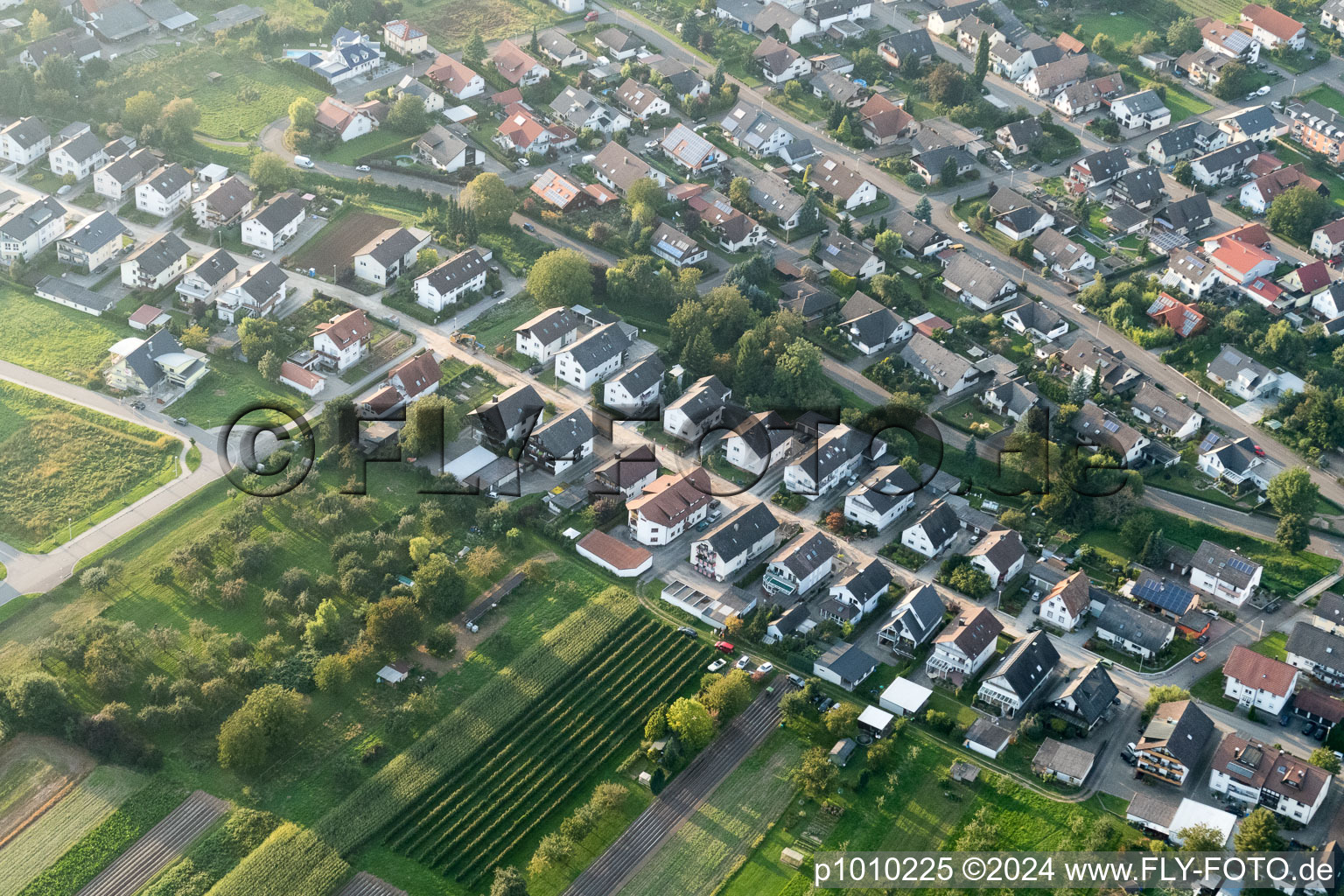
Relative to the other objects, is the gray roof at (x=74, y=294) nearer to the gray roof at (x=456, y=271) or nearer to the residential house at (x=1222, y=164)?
the gray roof at (x=456, y=271)

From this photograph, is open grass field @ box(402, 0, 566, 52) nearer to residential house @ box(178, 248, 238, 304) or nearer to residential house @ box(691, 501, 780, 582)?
residential house @ box(178, 248, 238, 304)

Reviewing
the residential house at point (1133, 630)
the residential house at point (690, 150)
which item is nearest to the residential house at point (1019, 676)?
the residential house at point (1133, 630)

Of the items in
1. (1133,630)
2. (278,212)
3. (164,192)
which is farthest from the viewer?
(164,192)

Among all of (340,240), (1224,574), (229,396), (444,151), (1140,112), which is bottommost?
(229,396)

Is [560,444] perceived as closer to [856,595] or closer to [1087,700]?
[856,595]

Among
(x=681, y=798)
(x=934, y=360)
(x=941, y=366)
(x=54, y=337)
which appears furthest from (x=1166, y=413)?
(x=54, y=337)

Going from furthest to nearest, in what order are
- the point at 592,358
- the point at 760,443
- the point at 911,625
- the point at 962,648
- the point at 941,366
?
1. the point at 941,366
2. the point at 592,358
3. the point at 760,443
4. the point at 911,625
5. the point at 962,648

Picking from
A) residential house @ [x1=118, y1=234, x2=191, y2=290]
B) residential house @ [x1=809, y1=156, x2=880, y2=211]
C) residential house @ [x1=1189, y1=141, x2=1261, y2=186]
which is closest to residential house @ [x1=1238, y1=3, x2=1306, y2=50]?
residential house @ [x1=1189, y1=141, x2=1261, y2=186]
